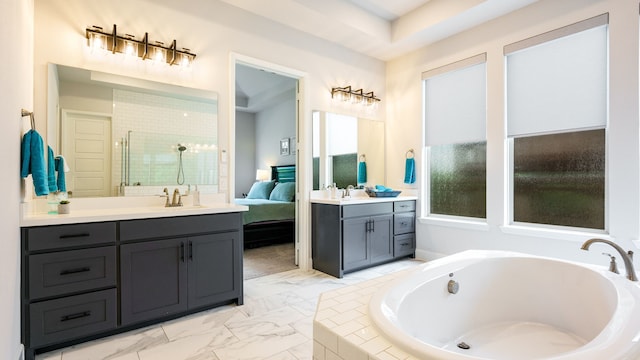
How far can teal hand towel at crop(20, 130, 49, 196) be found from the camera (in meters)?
1.89

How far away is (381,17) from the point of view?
3936 millimetres

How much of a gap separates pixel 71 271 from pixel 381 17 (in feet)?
13.2

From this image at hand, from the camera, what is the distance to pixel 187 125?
297cm

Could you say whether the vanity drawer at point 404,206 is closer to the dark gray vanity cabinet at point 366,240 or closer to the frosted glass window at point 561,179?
the dark gray vanity cabinet at point 366,240

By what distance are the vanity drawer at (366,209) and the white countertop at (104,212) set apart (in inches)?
49.5

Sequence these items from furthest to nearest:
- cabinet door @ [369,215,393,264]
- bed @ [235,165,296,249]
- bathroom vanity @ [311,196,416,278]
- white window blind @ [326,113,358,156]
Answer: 1. bed @ [235,165,296,249]
2. white window blind @ [326,113,358,156]
3. cabinet door @ [369,215,393,264]
4. bathroom vanity @ [311,196,416,278]

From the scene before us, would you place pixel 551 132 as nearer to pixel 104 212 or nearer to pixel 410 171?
pixel 410 171

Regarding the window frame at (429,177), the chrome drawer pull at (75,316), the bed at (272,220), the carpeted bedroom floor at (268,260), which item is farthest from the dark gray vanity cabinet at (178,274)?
the window frame at (429,177)

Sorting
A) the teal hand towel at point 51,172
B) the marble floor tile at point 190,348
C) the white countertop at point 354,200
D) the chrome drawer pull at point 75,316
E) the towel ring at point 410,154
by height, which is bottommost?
the marble floor tile at point 190,348

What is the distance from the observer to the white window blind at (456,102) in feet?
12.2

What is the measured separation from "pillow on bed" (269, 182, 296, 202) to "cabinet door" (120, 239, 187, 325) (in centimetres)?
316

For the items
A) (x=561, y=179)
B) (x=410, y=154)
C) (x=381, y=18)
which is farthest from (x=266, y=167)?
(x=561, y=179)

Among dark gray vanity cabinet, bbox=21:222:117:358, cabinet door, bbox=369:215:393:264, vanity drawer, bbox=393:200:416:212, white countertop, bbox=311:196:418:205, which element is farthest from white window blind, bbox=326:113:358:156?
dark gray vanity cabinet, bbox=21:222:117:358

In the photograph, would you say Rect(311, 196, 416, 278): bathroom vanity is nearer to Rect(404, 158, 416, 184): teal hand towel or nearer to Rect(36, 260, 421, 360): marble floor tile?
Rect(404, 158, 416, 184): teal hand towel
